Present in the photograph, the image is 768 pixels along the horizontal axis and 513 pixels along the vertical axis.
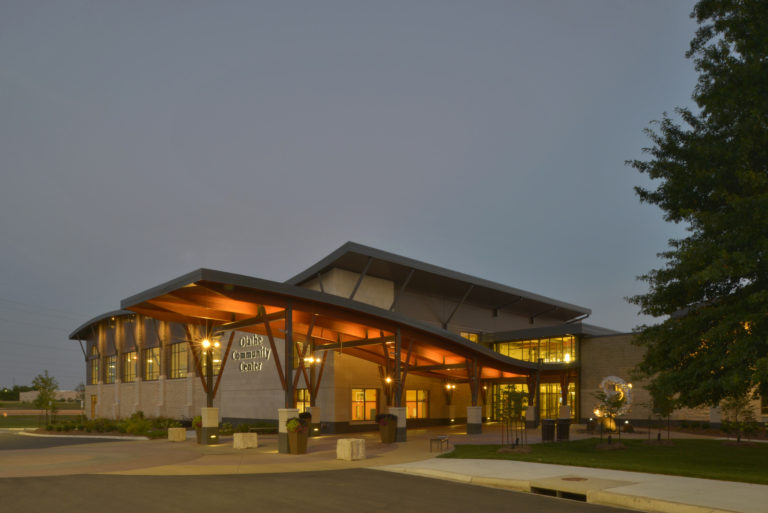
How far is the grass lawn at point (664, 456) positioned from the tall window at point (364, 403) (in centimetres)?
1446

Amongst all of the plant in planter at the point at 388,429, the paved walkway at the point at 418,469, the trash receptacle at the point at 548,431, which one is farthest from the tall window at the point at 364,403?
the trash receptacle at the point at 548,431

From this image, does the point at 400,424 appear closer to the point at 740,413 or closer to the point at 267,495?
the point at 267,495

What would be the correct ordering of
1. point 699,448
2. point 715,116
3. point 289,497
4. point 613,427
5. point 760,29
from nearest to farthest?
point 289,497 < point 760,29 < point 715,116 < point 699,448 < point 613,427

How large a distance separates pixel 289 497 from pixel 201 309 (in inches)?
626

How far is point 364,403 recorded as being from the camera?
41.9m

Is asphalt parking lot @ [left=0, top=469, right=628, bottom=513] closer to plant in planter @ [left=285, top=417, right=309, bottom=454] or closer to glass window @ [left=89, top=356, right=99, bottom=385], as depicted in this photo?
plant in planter @ [left=285, top=417, right=309, bottom=454]

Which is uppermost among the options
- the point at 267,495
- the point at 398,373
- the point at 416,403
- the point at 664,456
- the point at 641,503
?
the point at 398,373

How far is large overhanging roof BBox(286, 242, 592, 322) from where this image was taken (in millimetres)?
39562

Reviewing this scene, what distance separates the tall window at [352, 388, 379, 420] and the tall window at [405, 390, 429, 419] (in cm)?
414

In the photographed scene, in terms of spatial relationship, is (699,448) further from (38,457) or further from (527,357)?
(38,457)

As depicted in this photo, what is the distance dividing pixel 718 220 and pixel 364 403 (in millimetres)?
27635

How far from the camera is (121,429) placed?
4012cm

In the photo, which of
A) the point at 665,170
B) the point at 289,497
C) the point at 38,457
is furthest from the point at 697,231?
the point at 38,457

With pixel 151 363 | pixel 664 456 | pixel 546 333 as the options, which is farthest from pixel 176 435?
pixel 151 363
